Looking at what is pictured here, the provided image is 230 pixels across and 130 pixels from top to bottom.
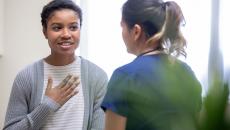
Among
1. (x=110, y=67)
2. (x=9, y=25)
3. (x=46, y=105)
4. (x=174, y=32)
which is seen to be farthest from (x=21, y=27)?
(x=174, y=32)

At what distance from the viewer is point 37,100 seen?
1452 millimetres

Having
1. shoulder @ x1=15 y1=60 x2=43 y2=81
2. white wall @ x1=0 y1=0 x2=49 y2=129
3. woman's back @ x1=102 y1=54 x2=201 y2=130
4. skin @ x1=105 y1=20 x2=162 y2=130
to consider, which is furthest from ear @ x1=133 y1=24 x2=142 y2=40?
white wall @ x1=0 y1=0 x2=49 y2=129

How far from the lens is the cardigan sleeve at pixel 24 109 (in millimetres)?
1394

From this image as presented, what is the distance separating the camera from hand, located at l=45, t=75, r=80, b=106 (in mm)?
1447

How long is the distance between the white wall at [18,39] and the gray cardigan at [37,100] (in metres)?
0.81

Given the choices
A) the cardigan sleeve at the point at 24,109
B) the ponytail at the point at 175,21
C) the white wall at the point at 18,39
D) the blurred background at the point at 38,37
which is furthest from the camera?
the white wall at the point at 18,39

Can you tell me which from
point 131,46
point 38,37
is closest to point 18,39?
point 38,37

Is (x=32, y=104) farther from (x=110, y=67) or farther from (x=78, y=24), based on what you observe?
(x=110, y=67)

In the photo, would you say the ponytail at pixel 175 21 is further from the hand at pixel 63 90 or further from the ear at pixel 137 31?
the hand at pixel 63 90

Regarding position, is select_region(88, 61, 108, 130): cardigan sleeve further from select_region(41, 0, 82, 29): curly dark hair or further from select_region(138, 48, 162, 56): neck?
select_region(138, 48, 162, 56): neck

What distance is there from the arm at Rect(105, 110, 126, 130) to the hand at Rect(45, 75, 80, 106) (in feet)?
1.57

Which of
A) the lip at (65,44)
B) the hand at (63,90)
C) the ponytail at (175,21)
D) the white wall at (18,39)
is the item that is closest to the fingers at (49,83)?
the hand at (63,90)

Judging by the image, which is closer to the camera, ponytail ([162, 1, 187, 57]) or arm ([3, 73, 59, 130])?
ponytail ([162, 1, 187, 57])

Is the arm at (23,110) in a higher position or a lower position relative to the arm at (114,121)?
lower
